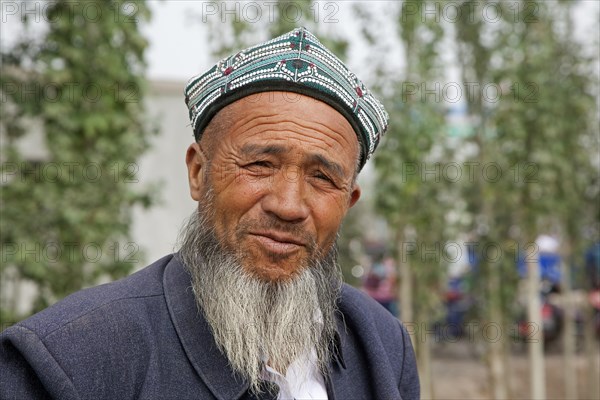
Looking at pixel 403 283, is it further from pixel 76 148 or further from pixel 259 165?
pixel 259 165

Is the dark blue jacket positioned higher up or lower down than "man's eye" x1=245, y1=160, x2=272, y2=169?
lower down

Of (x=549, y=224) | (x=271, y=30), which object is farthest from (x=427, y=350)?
(x=271, y=30)

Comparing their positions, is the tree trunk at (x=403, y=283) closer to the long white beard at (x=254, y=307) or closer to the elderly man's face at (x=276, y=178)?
the long white beard at (x=254, y=307)

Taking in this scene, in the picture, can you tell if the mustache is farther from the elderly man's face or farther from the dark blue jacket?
the dark blue jacket

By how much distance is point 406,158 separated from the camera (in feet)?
17.0

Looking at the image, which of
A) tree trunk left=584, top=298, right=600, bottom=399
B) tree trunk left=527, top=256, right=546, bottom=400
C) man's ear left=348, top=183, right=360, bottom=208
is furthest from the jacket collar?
tree trunk left=584, top=298, right=600, bottom=399

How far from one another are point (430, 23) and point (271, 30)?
1.18m

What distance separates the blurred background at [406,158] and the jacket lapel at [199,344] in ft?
8.93

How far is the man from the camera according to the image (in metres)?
1.56

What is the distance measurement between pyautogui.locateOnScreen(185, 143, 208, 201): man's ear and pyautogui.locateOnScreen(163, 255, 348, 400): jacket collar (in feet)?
0.84

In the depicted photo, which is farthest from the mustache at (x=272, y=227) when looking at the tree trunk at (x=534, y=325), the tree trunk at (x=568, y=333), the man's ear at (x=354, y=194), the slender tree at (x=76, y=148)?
the tree trunk at (x=568, y=333)

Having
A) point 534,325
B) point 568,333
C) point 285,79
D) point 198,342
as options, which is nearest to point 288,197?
point 285,79

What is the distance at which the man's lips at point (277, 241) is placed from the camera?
1.67m

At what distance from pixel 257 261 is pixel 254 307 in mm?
115
